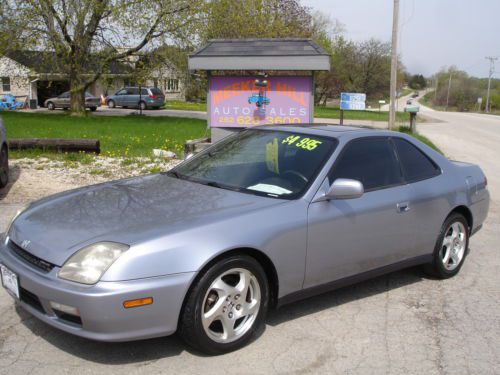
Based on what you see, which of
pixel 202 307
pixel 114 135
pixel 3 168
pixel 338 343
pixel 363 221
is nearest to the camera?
pixel 202 307

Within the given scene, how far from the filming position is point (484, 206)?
5543 millimetres

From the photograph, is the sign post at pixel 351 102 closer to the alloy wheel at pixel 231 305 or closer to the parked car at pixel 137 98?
the alloy wheel at pixel 231 305

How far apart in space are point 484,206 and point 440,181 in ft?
3.04

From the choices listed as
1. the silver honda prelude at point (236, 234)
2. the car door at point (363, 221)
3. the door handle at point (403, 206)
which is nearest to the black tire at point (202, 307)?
the silver honda prelude at point (236, 234)

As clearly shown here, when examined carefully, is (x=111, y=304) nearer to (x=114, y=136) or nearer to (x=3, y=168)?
(x=3, y=168)

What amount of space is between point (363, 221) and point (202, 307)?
1.51m

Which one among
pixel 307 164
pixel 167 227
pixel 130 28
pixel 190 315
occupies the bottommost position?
pixel 190 315

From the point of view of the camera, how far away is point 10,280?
3.45 meters

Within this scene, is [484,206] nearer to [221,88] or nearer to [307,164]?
[307,164]

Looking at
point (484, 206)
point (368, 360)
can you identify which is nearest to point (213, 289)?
point (368, 360)

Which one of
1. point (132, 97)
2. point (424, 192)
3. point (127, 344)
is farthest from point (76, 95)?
point (127, 344)

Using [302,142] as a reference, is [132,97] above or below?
below

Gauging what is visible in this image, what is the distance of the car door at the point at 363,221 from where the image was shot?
389cm

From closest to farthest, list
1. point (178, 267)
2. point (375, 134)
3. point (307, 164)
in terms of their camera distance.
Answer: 1. point (178, 267)
2. point (307, 164)
3. point (375, 134)
